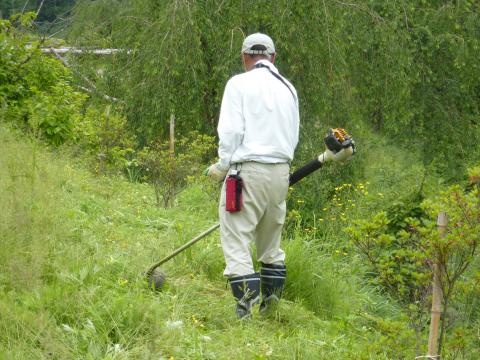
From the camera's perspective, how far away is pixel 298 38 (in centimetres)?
1142

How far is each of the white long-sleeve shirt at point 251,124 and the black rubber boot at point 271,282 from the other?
0.75m

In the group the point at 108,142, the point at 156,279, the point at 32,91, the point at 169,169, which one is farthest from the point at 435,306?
the point at 108,142

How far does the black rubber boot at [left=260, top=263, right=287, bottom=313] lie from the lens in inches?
221

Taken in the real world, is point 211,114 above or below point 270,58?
below

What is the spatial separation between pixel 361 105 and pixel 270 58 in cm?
769

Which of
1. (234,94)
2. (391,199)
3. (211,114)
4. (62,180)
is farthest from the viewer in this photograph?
(211,114)

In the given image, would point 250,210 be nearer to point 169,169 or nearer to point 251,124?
point 251,124

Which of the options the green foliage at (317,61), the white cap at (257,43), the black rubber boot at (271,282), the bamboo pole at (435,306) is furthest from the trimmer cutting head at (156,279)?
the green foliage at (317,61)

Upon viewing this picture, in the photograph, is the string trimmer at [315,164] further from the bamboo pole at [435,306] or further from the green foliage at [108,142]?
the green foliage at [108,142]

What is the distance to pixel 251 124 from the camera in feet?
17.3

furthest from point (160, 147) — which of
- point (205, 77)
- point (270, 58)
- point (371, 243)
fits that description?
point (371, 243)

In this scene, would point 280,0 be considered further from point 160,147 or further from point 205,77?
point 160,147

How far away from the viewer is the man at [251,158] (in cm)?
528

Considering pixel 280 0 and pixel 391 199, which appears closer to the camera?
pixel 391 199
